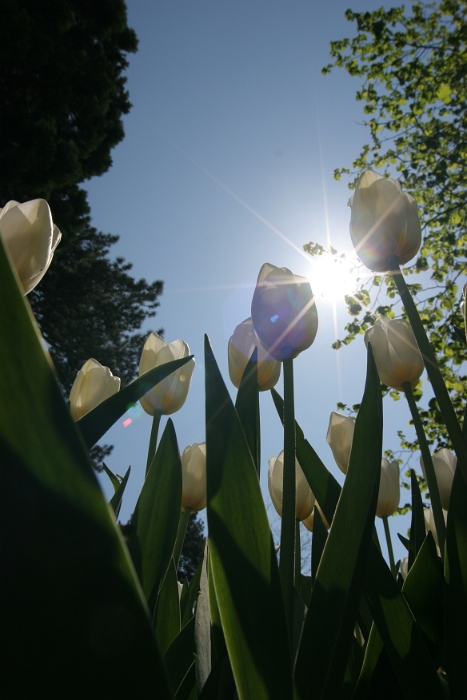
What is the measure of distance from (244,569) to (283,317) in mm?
323

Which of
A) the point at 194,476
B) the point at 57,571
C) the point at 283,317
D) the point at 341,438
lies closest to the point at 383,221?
the point at 283,317

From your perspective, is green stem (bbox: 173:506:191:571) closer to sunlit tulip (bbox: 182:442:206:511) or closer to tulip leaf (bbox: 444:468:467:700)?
sunlit tulip (bbox: 182:442:206:511)

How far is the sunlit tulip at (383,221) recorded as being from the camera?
30.6 inches

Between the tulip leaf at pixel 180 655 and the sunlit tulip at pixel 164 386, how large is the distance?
0.42 metres

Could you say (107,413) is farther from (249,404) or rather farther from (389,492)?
(389,492)

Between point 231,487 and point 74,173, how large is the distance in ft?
29.1

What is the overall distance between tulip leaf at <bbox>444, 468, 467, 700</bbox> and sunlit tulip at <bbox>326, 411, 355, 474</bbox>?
1.22 ft

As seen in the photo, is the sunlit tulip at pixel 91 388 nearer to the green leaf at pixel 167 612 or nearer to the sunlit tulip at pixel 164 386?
the sunlit tulip at pixel 164 386

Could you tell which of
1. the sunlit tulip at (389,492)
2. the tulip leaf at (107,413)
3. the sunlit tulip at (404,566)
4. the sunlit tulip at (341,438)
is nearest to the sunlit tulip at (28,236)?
the tulip leaf at (107,413)

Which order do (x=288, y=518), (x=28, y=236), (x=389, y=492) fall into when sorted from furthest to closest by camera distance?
(x=389, y=492) < (x=28, y=236) < (x=288, y=518)

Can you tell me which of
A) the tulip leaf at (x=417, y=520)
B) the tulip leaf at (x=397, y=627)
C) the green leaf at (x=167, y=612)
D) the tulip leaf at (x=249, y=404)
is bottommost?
the tulip leaf at (x=397, y=627)

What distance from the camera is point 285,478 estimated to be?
52cm

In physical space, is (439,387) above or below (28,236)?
below

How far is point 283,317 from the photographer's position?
24.8 inches
